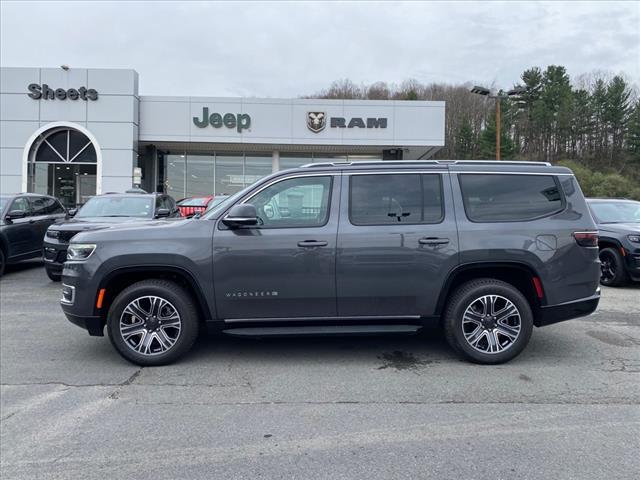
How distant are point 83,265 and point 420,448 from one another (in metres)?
3.55

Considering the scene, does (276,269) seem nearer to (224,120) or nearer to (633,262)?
(633,262)

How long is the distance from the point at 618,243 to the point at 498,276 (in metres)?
5.59

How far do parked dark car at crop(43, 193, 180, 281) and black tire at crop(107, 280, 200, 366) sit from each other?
153 inches

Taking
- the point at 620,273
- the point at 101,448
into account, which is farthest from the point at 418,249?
the point at 620,273

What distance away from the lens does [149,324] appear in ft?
15.6

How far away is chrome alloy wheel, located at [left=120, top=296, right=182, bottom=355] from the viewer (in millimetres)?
4750

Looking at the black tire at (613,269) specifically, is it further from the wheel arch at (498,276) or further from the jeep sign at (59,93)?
the jeep sign at (59,93)

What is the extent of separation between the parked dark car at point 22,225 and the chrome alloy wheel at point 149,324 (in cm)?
714

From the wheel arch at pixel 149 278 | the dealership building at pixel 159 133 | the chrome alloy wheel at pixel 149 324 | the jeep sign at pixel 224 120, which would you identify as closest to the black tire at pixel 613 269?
the wheel arch at pixel 149 278

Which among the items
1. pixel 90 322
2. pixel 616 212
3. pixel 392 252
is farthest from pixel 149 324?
pixel 616 212

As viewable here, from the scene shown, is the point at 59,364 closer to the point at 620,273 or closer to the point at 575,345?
the point at 575,345

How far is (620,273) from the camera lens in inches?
362

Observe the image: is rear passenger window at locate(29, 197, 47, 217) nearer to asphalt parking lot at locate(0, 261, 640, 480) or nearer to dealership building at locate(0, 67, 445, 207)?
asphalt parking lot at locate(0, 261, 640, 480)

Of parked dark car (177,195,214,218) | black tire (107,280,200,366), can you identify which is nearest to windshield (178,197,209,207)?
parked dark car (177,195,214,218)
